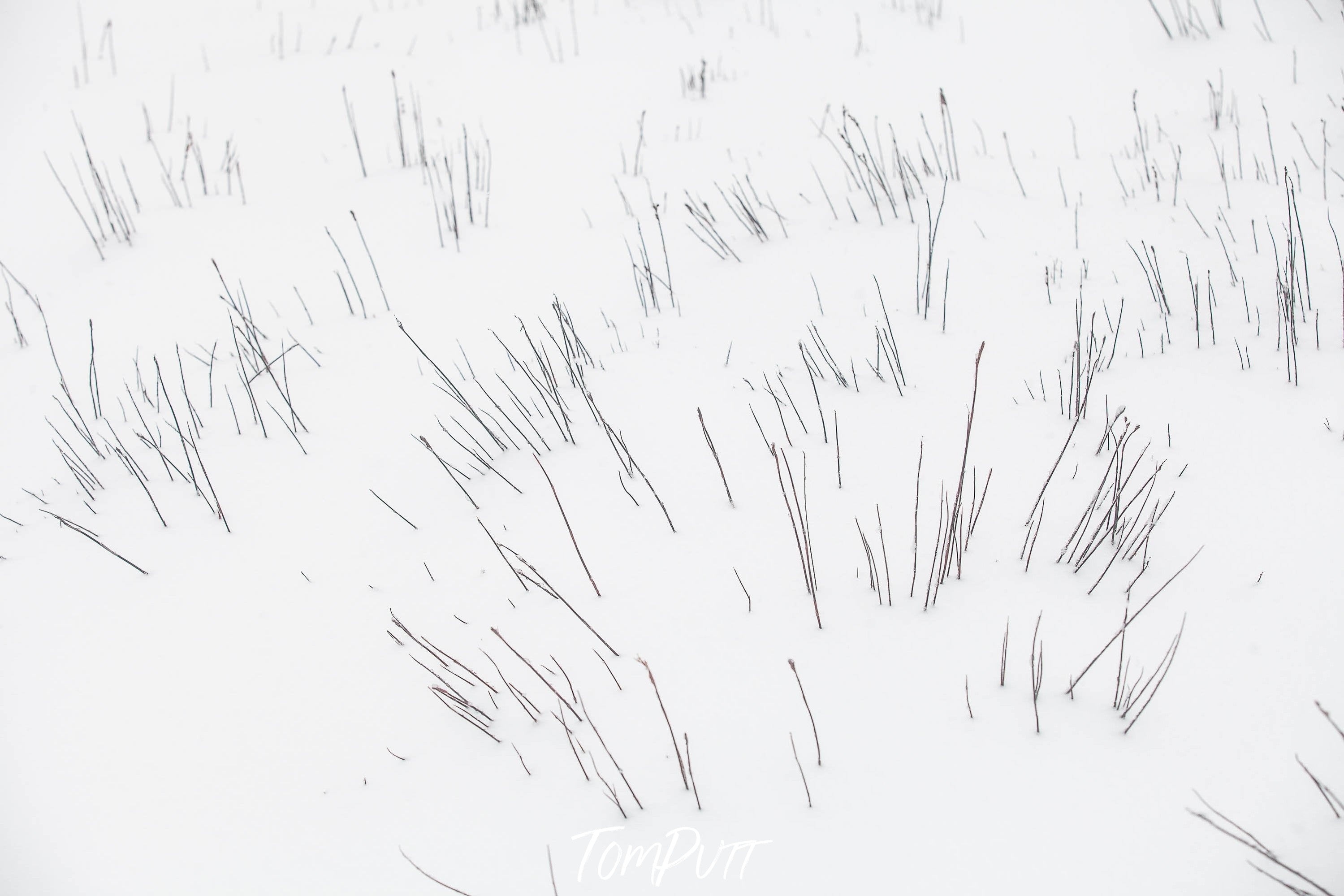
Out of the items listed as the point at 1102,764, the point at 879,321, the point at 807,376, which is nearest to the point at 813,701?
the point at 1102,764

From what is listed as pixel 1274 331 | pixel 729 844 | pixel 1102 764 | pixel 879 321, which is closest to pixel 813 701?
pixel 729 844

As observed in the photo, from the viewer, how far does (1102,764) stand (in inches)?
62.4

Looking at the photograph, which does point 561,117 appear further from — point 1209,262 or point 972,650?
point 972,650

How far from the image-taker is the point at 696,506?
2.35m

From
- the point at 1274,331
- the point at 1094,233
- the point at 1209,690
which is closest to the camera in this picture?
the point at 1209,690

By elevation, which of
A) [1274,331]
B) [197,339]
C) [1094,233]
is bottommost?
[197,339]

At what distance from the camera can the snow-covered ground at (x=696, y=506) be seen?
1.62 meters

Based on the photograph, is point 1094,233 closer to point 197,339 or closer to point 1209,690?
point 1209,690

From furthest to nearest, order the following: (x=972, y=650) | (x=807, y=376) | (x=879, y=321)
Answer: (x=879, y=321) < (x=807, y=376) < (x=972, y=650)

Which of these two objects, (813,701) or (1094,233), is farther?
(1094,233)

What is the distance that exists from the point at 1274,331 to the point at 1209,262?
593 millimetres

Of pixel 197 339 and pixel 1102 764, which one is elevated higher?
pixel 197 339

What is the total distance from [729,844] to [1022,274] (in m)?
2.61

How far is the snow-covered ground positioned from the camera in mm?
1620
